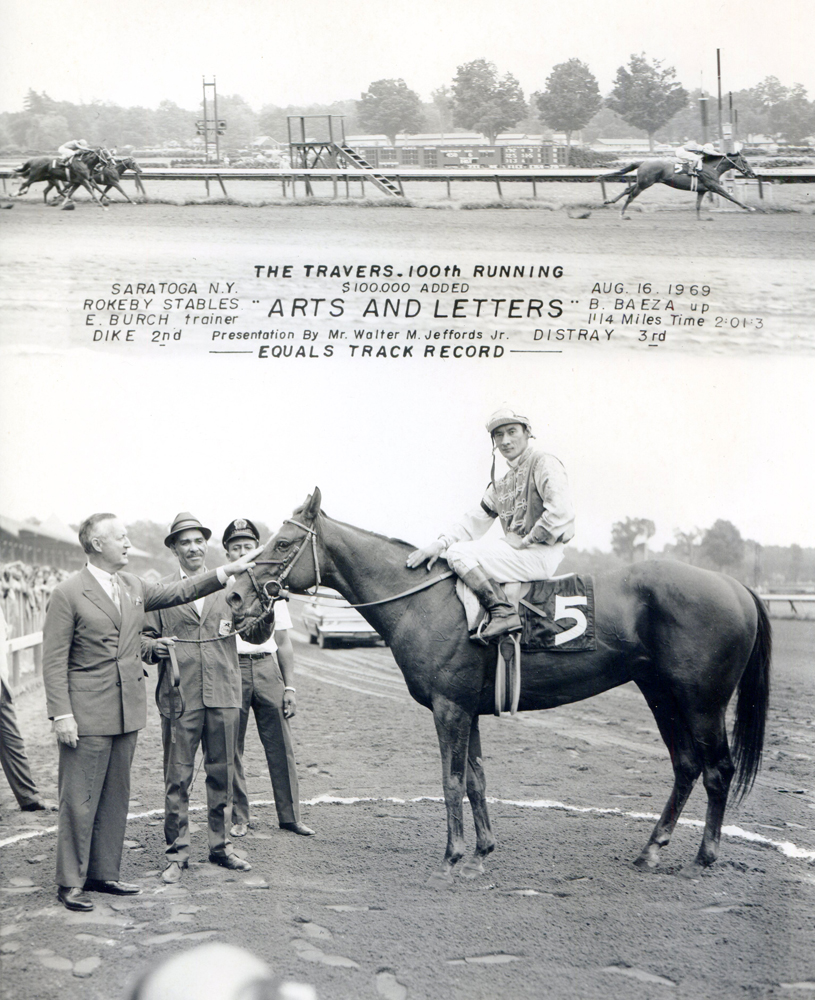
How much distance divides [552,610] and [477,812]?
109 centimetres

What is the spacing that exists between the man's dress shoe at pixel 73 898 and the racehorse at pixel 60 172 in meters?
3.78

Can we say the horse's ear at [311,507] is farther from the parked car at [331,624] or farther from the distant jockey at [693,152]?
the parked car at [331,624]

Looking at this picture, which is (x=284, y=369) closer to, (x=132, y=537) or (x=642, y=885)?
(x=132, y=537)

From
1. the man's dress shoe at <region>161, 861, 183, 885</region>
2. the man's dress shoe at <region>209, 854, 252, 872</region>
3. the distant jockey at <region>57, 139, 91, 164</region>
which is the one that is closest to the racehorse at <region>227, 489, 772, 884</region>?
the man's dress shoe at <region>209, 854, 252, 872</region>

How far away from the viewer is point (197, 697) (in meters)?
4.77

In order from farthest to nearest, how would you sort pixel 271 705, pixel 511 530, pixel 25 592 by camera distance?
1. pixel 25 592
2. pixel 271 705
3. pixel 511 530

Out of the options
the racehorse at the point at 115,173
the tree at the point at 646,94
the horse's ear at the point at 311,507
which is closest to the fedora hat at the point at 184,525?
the horse's ear at the point at 311,507

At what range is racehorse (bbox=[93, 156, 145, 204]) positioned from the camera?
552 cm

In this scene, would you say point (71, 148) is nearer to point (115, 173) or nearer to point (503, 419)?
point (115, 173)

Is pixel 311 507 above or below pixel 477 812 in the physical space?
above

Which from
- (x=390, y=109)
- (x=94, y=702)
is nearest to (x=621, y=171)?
(x=390, y=109)

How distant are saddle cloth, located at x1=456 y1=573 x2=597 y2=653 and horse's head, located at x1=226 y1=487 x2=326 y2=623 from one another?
771 millimetres

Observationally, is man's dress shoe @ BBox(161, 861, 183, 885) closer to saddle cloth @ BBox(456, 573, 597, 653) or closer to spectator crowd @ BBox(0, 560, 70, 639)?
saddle cloth @ BBox(456, 573, 597, 653)

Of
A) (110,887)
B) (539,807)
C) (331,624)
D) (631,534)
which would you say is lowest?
(539,807)
